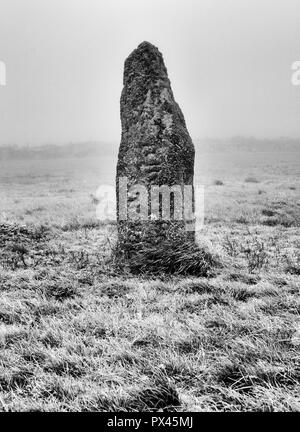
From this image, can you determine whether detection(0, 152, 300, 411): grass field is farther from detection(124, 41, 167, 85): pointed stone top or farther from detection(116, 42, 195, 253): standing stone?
detection(124, 41, 167, 85): pointed stone top

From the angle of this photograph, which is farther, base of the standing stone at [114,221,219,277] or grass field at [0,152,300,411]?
base of the standing stone at [114,221,219,277]

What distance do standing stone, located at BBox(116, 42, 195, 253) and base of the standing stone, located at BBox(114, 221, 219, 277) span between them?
18 mm

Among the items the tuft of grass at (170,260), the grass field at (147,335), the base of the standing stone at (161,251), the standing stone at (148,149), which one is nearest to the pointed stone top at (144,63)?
the standing stone at (148,149)

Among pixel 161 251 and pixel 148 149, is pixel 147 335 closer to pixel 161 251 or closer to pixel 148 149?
pixel 161 251

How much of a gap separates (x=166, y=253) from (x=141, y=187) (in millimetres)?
1238

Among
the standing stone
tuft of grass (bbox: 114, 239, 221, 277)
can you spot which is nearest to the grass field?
tuft of grass (bbox: 114, 239, 221, 277)

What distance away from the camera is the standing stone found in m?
6.99

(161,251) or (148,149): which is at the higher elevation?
(148,149)

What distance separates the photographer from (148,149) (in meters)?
7.02

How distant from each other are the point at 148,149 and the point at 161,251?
5.87ft

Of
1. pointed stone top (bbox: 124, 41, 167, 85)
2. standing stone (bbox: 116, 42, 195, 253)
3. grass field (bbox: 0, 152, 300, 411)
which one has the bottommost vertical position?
grass field (bbox: 0, 152, 300, 411)

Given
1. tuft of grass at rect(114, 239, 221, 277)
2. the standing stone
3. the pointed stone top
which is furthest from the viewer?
the pointed stone top

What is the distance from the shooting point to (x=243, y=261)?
7.66 meters

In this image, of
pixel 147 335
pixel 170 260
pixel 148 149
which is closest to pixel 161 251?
pixel 170 260
